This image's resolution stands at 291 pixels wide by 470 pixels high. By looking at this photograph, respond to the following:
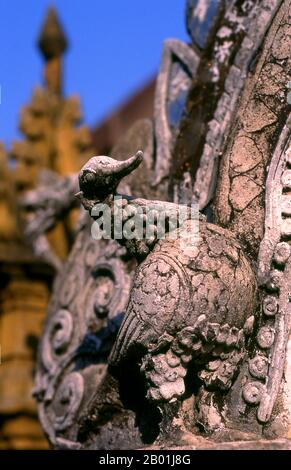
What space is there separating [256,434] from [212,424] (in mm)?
131

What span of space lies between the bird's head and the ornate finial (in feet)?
21.7

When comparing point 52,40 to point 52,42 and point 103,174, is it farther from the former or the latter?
point 103,174

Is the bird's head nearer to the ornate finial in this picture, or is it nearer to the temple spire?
the temple spire

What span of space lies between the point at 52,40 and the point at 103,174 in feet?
22.2

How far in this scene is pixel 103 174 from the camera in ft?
9.72

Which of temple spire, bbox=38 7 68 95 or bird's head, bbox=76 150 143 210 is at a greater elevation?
temple spire, bbox=38 7 68 95

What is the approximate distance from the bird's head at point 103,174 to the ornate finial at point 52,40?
6628 millimetres

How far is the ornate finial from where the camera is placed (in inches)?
372

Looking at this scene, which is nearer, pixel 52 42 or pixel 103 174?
pixel 103 174

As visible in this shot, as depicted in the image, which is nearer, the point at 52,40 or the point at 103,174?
the point at 103,174

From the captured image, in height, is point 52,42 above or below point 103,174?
above

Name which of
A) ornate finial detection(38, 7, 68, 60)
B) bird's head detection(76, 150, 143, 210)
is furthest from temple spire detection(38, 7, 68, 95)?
bird's head detection(76, 150, 143, 210)

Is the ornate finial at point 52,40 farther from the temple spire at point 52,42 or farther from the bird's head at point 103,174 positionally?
the bird's head at point 103,174

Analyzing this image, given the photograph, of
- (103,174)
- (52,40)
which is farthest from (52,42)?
(103,174)
